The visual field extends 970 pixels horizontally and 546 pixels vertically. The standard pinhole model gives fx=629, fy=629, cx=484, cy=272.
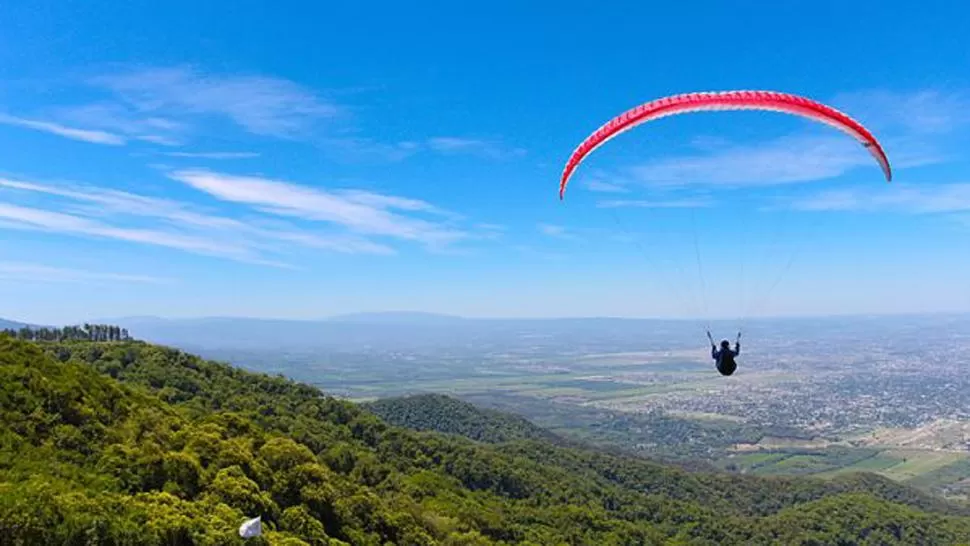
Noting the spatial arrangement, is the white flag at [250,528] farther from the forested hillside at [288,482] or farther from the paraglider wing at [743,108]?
the paraglider wing at [743,108]

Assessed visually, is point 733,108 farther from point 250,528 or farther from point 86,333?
point 86,333

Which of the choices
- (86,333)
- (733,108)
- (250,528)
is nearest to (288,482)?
(250,528)

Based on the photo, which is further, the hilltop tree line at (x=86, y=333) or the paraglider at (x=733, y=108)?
the hilltop tree line at (x=86, y=333)

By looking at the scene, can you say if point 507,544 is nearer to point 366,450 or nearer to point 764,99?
point 366,450

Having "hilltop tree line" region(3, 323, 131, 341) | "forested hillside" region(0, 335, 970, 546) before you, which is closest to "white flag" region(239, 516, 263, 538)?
"forested hillside" region(0, 335, 970, 546)

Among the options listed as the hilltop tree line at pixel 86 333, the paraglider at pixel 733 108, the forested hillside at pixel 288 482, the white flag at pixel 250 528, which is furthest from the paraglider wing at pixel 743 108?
the hilltop tree line at pixel 86 333

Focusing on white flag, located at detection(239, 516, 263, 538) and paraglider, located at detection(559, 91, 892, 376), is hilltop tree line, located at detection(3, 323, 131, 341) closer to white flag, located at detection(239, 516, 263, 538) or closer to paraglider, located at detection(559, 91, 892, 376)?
white flag, located at detection(239, 516, 263, 538)

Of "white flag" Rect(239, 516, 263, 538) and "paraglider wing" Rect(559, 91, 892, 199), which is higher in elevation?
"paraglider wing" Rect(559, 91, 892, 199)

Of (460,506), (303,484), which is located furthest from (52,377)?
(460,506)
